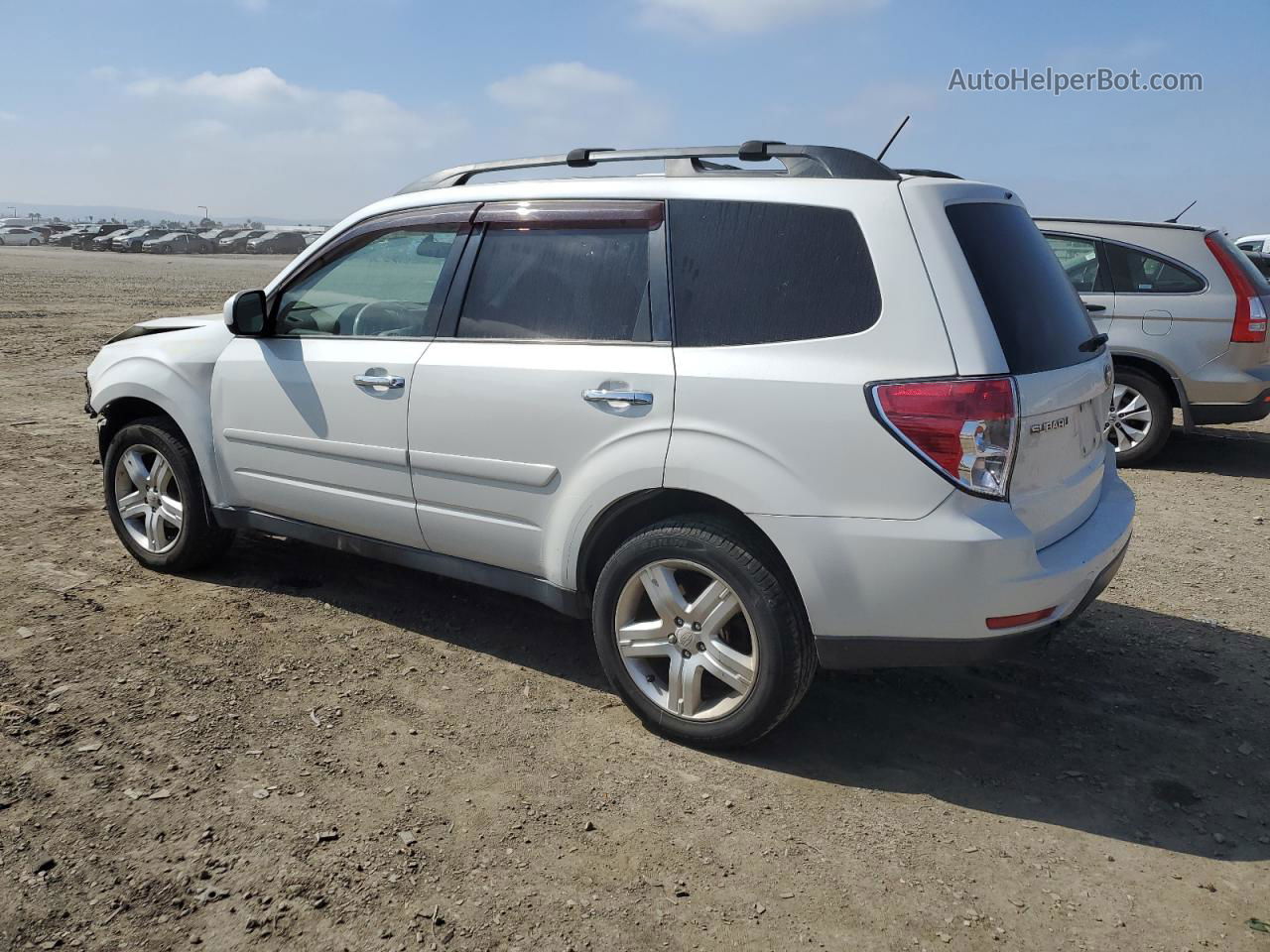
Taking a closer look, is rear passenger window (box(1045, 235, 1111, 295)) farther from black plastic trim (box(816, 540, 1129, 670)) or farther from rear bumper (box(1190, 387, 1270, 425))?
black plastic trim (box(816, 540, 1129, 670))

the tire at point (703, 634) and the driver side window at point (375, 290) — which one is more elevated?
the driver side window at point (375, 290)

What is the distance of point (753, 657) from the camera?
3.45m

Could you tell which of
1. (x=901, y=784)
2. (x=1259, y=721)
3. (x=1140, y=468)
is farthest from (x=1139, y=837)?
(x=1140, y=468)

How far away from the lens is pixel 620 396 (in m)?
3.58

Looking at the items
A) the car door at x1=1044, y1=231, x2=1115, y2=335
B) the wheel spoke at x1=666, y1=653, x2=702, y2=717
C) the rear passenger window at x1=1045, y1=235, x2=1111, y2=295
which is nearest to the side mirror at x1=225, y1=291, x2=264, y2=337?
the wheel spoke at x1=666, y1=653, x2=702, y2=717

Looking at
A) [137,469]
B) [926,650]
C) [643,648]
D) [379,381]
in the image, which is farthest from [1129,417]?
[137,469]

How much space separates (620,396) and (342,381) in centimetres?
138

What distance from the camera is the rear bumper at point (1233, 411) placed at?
789 centimetres

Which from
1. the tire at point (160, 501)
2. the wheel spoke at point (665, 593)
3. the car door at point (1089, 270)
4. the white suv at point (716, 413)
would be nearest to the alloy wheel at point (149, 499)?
the tire at point (160, 501)

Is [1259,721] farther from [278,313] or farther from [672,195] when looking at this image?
[278,313]

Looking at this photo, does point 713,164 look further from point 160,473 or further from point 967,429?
point 160,473

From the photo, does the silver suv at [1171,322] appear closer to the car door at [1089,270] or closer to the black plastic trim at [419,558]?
the car door at [1089,270]

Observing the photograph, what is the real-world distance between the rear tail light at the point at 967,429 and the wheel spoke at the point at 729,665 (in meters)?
0.90

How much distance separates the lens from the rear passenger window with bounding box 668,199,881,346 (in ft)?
10.8
